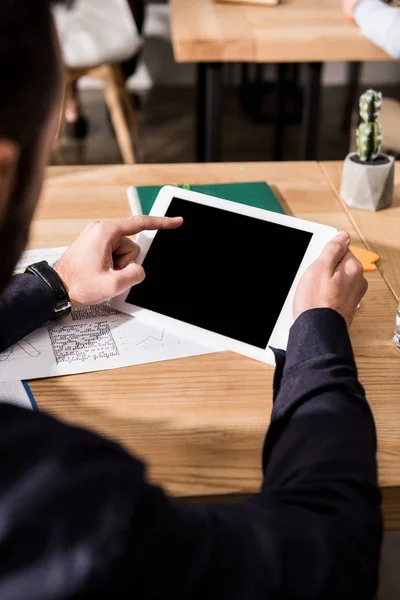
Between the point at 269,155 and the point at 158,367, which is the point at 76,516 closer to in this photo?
the point at 158,367

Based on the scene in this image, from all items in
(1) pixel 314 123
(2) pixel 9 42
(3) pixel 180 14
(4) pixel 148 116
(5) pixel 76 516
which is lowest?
(4) pixel 148 116

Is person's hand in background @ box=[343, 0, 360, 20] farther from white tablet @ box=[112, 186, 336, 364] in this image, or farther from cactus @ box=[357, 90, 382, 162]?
white tablet @ box=[112, 186, 336, 364]

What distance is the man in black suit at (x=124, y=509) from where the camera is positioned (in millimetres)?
447

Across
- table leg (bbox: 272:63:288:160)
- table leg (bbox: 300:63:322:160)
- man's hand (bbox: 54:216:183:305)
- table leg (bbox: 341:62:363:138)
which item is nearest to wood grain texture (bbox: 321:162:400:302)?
man's hand (bbox: 54:216:183:305)

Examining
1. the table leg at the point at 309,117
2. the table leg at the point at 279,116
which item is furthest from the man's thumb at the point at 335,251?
the table leg at the point at 279,116

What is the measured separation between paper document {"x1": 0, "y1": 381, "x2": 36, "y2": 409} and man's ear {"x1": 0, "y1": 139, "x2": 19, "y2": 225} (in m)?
0.41

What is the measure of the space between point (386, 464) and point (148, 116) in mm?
3145

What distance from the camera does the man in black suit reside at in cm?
45

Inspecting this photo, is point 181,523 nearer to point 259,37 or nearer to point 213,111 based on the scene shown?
point 259,37

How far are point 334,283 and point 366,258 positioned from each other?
0.24 meters

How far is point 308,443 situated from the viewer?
27.0 inches

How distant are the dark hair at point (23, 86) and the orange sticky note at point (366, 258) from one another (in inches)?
27.5

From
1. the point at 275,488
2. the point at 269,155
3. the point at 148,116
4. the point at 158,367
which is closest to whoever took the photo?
the point at 275,488

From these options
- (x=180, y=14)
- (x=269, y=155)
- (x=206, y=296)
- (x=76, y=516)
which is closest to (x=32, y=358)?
(x=206, y=296)
